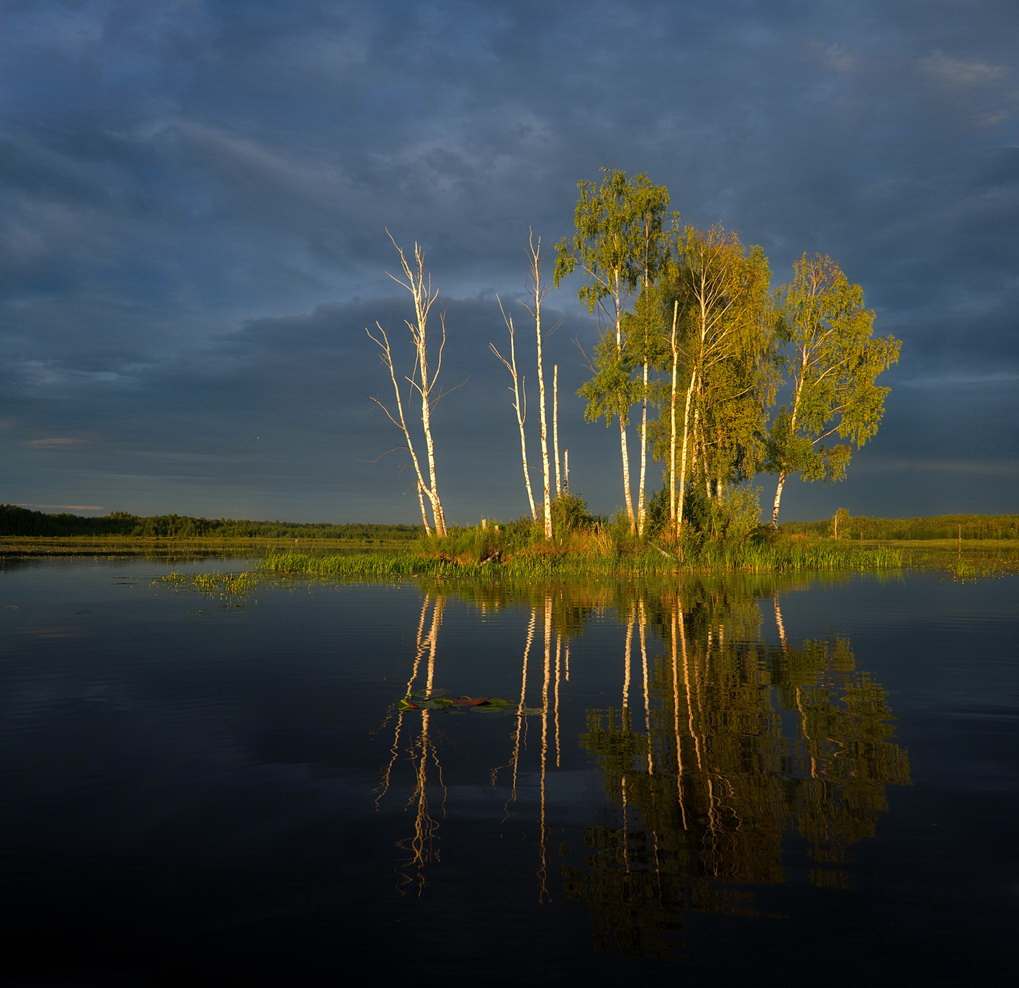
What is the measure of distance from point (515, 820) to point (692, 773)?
1660 millimetres

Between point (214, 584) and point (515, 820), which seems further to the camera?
point (214, 584)

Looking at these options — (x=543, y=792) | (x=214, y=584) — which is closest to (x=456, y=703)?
(x=543, y=792)

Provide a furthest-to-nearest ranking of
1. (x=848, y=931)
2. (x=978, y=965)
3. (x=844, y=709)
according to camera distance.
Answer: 1. (x=844, y=709)
2. (x=848, y=931)
3. (x=978, y=965)

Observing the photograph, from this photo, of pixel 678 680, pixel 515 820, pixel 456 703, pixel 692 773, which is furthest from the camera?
pixel 678 680

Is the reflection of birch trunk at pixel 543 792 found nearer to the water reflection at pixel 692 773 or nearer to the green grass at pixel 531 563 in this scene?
the water reflection at pixel 692 773

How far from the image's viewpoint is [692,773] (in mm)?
6395

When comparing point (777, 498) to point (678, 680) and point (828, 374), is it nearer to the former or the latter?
point (828, 374)

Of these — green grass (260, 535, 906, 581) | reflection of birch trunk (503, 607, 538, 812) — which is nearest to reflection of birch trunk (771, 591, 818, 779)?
reflection of birch trunk (503, 607, 538, 812)

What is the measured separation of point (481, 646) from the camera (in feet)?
43.7

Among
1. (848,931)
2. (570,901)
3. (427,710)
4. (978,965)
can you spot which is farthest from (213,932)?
(427,710)

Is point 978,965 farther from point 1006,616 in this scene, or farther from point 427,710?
point 1006,616

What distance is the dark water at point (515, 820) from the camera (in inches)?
154

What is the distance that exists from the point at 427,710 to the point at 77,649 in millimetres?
7502

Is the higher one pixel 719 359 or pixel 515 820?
pixel 719 359
